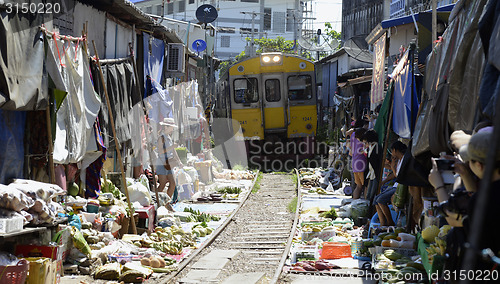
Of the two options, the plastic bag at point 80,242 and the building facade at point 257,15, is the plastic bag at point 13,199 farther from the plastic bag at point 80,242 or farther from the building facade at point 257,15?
the building facade at point 257,15

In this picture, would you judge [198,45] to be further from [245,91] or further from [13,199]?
[13,199]

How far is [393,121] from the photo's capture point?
9.25 meters

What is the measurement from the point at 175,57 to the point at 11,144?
9.33 metres

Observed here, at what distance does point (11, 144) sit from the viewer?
7230mm

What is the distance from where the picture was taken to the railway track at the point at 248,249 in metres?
7.67

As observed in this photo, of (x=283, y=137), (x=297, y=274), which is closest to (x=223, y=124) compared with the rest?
(x=283, y=137)

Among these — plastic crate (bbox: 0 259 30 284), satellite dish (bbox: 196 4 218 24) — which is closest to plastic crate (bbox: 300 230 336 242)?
plastic crate (bbox: 0 259 30 284)

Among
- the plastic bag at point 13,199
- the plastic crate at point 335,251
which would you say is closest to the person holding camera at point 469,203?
the plastic bag at point 13,199

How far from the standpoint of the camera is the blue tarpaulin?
23.2 ft

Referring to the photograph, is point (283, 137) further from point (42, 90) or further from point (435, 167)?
point (435, 167)

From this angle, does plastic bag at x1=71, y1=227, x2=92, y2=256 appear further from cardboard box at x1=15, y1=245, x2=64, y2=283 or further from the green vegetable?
the green vegetable

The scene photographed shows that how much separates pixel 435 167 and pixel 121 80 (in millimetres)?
7400

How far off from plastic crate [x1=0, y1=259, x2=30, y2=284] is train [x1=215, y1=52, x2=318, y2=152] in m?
15.1

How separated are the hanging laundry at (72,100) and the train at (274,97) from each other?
12.1 meters
